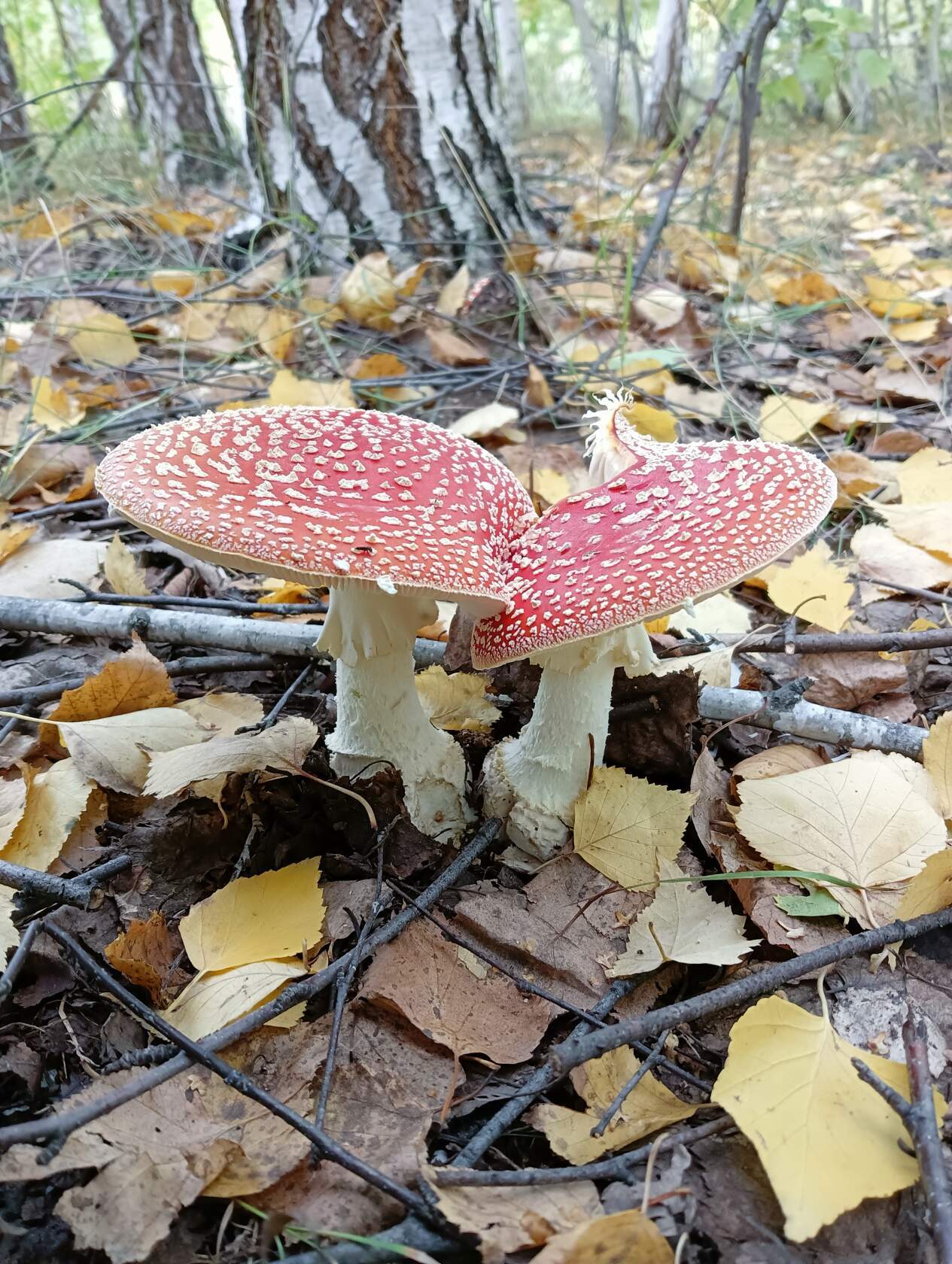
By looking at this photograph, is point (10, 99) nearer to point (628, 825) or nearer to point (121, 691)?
point (121, 691)

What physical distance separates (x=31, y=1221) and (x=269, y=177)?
441 centimetres

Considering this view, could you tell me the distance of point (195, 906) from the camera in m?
1.65

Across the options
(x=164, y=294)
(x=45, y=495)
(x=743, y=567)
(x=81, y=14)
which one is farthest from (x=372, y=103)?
(x=81, y=14)

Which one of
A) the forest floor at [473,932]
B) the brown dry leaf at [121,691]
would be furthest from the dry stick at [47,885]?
the brown dry leaf at [121,691]

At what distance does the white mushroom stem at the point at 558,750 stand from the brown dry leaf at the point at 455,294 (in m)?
2.58

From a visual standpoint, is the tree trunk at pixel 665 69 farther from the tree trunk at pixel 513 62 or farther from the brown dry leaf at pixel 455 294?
the brown dry leaf at pixel 455 294

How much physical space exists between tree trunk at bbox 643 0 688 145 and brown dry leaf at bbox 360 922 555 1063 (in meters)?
8.90

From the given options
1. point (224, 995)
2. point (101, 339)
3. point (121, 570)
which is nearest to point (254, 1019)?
point (224, 995)

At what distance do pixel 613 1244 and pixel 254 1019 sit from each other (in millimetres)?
668

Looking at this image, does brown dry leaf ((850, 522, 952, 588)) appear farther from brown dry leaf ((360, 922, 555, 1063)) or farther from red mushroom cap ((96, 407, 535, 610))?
brown dry leaf ((360, 922, 555, 1063))

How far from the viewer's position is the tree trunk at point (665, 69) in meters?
9.23

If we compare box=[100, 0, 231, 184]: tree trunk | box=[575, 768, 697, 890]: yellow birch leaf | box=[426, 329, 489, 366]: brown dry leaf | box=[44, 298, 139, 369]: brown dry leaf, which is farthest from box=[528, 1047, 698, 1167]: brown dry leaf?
box=[100, 0, 231, 184]: tree trunk

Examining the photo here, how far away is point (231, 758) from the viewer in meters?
1.88

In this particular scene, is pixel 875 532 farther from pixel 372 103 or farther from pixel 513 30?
pixel 513 30
